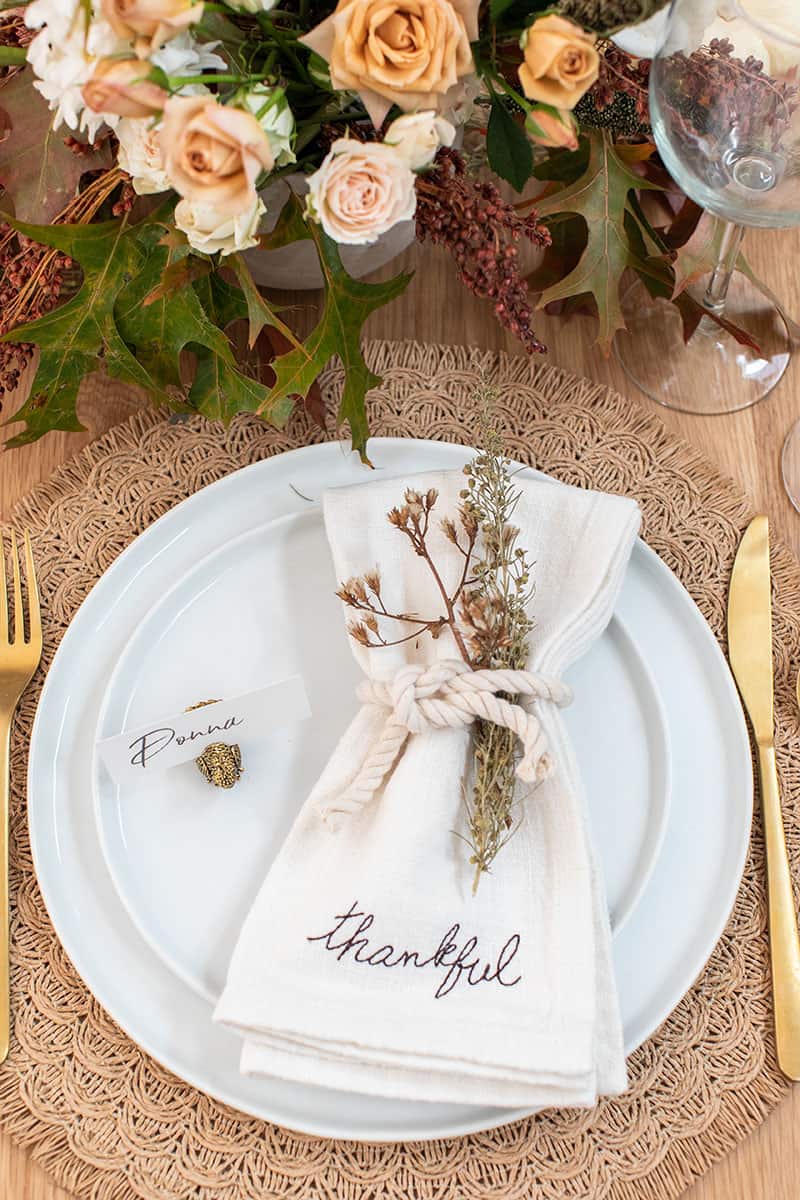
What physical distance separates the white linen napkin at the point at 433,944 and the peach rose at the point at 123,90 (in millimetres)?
370

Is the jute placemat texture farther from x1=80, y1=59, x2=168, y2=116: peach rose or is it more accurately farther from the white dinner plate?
x1=80, y1=59, x2=168, y2=116: peach rose

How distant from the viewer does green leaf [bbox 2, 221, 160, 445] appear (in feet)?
2.39

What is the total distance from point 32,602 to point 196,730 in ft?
0.56

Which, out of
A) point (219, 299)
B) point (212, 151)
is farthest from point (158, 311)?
point (212, 151)

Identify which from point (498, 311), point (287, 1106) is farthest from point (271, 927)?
point (498, 311)

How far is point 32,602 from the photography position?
80cm

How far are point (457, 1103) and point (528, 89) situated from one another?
1.89 feet

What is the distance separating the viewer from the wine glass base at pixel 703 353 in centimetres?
92

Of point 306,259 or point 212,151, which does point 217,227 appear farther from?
point 306,259

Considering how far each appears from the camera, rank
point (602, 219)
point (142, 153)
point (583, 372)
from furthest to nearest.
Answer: point (583, 372) < point (602, 219) < point (142, 153)

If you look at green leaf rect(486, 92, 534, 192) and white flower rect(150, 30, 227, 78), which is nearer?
white flower rect(150, 30, 227, 78)

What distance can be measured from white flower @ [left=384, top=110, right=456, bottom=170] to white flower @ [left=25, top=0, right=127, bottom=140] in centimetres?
14

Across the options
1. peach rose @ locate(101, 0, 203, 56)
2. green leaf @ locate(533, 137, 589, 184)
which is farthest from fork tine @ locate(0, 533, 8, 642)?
green leaf @ locate(533, 137, 589, 184)

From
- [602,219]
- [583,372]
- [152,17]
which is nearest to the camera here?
[152,17]
